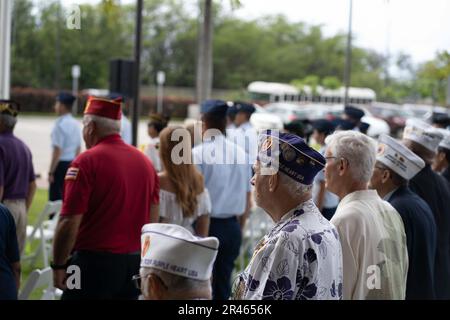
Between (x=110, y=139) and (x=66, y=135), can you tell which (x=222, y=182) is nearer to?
(x=110, y=139)

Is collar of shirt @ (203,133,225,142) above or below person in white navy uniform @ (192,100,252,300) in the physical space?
above

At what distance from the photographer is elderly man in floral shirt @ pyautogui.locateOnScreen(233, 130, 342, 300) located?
2.53 metres

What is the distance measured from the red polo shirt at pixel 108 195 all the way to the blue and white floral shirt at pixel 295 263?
5.64 ft

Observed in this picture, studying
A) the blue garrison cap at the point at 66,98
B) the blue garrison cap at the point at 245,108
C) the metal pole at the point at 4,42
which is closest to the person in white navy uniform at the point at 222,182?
the metal pole at the point at 4,42

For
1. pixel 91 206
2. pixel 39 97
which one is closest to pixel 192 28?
pixel 39 97

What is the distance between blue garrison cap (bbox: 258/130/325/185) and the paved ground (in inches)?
Answer: 477

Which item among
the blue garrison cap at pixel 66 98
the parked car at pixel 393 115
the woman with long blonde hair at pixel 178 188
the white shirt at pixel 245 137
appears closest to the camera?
the woman with long blonde hair at pixel 178 188

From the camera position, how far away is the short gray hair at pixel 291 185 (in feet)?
8.70

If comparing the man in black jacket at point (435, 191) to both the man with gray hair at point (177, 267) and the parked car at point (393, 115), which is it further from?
the parked car at point (393, 115)

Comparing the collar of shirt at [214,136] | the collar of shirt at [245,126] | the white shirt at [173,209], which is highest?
the collar of shirt at [214,136]

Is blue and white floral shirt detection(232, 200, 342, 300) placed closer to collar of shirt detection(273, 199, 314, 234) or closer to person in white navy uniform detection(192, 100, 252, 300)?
collar of shirt detection(273, 199, 314, 234)

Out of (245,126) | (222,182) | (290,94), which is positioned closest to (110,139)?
(222,182)

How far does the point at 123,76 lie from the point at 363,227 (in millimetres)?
6911

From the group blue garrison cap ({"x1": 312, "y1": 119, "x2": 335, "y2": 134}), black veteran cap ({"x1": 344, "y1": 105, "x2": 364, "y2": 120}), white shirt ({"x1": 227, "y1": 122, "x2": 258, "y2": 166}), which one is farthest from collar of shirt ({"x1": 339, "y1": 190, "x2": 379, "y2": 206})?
black veteran cap ({"x1": 344, "y1": 105, "x2": 364, "y2": 120})
